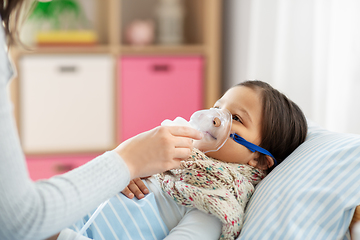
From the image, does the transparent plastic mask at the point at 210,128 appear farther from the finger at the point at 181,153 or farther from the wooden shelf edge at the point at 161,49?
the wooden shelf edge at the point at 161,49

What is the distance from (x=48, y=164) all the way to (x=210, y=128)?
1896 millimetres

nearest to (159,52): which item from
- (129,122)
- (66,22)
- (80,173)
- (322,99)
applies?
(129,122)

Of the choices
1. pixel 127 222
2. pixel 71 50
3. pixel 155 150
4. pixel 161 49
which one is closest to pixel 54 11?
pixel 71 50

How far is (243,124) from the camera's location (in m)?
1.17

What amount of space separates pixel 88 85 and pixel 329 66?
1.61m

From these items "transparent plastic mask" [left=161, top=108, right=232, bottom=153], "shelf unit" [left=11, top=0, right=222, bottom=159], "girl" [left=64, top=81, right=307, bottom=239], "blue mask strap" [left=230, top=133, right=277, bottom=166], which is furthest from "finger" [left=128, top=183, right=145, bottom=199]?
"shelf unit" [left=11, top=0, right=222, bottom=159]

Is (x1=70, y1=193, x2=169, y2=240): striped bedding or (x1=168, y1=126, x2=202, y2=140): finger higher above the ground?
(x1=168, y1=126, x2=202, y2=140): finger

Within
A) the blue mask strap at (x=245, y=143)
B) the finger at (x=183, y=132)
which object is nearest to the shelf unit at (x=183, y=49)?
the blue mask strap at (x=245, y=143)

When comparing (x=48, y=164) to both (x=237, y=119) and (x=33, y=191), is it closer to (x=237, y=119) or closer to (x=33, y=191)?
(x=237, y=119)

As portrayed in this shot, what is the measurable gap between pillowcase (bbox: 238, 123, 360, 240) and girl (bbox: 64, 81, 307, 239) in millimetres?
70

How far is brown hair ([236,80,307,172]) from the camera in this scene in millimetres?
1181

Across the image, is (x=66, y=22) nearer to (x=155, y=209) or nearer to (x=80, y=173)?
(x=155, y=209)

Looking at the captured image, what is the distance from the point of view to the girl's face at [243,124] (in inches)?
45.3

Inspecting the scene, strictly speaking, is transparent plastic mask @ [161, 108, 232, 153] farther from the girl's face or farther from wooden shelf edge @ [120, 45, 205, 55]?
wooden shelf edge @ [120, 45, 205, 55]
